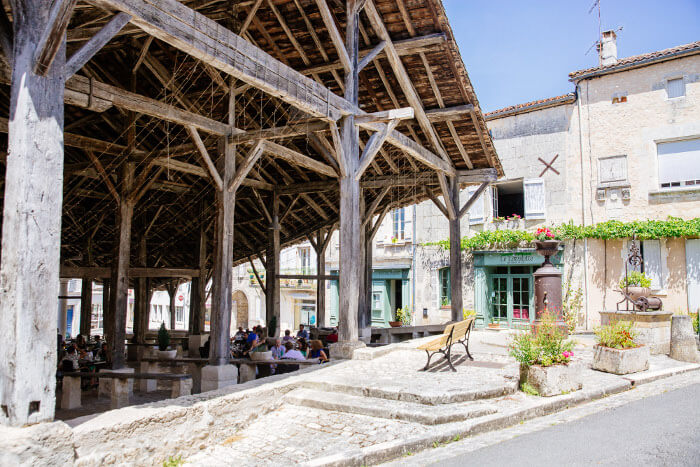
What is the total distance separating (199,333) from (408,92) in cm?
763

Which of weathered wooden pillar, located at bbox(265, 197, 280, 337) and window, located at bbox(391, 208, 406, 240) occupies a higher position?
window, located at bbox(391, 208, 406, 240)

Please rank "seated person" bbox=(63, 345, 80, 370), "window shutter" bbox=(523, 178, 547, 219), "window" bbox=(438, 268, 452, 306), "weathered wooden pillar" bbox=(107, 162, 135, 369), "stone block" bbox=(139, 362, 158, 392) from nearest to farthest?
"weathered wooden pillar" bbox=(107, 162, 135, 369)
"seated person" bbox=(63, 345, 80, 370)
"stone block" bbox=(139, 362, 158, 392)
"window shutter" bbox=(523, 178, 547, 219)
"window" bbox=(438, 268, 452, 306)

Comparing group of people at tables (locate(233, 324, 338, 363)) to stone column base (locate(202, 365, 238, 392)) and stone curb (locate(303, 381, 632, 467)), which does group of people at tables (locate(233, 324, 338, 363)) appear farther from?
stone curb (locate(303, 381, 632, 467))

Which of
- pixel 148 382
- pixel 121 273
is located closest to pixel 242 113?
pixel 121 273

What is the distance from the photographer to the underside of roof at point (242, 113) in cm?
715

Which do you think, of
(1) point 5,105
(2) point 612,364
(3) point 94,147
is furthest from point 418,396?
(1) point 5,105

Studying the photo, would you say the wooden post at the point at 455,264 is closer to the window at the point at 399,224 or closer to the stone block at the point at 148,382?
the stone block at the point at 148,382

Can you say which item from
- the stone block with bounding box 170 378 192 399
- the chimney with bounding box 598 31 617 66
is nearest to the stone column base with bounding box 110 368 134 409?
the stone block with bounding box 170 378 192 399

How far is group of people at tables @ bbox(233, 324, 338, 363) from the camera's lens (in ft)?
26.9

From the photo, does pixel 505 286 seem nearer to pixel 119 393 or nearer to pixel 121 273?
pixel 121 273

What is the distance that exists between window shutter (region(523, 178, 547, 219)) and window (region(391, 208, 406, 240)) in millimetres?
4452

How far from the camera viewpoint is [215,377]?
6.92 m

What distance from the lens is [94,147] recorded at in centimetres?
789

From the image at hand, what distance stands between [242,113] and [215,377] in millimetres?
4817
